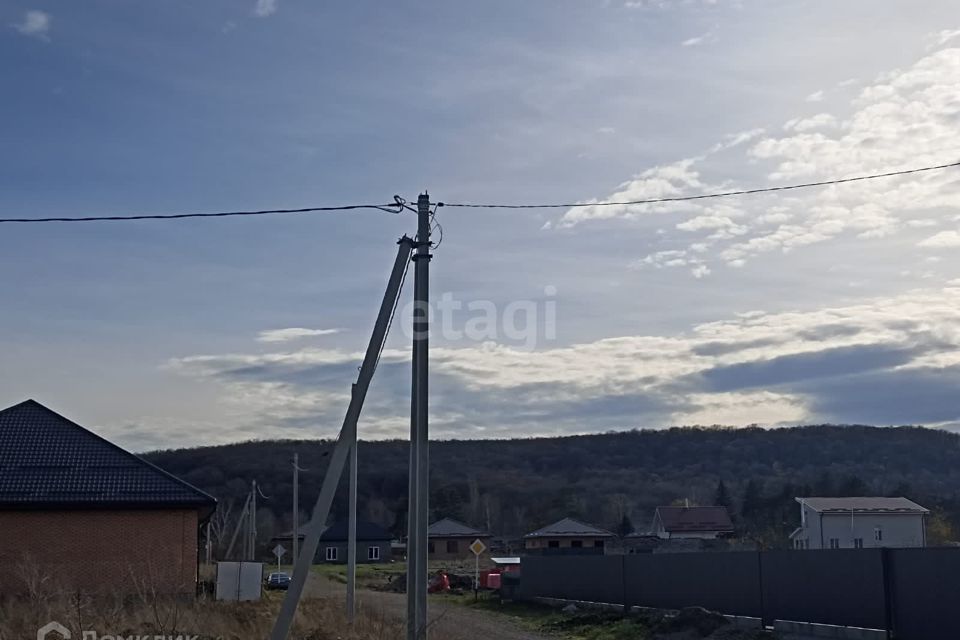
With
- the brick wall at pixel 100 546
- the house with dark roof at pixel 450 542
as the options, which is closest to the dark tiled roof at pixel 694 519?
the house with dark roof at pixel 450 542

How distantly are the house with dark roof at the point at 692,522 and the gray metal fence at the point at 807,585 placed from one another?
53.8 meters

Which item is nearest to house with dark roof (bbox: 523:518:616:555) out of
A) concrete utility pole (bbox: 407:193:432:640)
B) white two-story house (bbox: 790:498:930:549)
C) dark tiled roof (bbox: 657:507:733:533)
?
white two-story house (bbox: 790:498:930:549)

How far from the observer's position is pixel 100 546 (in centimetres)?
2691

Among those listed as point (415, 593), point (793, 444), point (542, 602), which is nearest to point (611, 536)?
point (542, 602)

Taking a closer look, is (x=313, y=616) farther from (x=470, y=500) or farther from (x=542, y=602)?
(x=470, y=500)

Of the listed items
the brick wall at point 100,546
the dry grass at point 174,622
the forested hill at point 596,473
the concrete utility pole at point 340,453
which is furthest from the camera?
the forested hill at point 596,473

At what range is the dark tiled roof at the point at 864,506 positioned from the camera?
61.0 m

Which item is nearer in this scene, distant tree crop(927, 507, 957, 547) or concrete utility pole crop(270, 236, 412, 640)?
concrete utility pole crop(270, 236, 412, 640)

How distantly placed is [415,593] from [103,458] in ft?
55.8

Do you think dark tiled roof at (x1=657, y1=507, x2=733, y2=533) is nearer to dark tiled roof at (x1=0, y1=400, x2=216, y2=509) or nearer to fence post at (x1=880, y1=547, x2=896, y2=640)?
dark tiled roof at (x1=0, y1=400, x2=216, y2=509)

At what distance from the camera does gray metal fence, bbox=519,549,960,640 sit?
18750 mm

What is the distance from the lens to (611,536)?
7200cm

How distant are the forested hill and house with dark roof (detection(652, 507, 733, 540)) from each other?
319 inches

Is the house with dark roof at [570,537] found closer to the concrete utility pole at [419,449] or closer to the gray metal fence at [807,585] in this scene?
the gray metal fence at [807,585]
